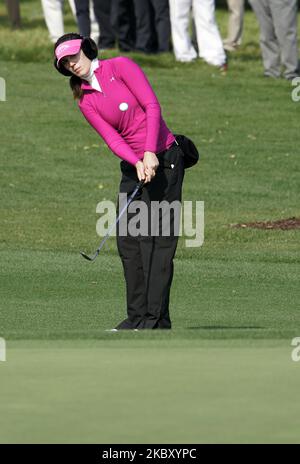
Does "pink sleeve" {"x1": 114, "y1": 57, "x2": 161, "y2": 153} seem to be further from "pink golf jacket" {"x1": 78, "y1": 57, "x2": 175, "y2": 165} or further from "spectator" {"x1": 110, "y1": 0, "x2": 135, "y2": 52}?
"spectator" {"x1": 110, "y1": 0, "x2": 135, "y2": 52}

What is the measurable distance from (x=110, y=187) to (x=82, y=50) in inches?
414

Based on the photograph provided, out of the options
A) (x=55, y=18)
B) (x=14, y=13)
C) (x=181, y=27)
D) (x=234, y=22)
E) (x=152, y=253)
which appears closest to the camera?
(x=152, y=253)

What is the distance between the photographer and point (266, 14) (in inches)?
890

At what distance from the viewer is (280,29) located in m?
22.4

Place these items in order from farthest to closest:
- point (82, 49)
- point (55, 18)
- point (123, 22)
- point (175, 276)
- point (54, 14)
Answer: point (55, 18), point (54, 14), point (123, 22), point (175, 276), point (82, 49)

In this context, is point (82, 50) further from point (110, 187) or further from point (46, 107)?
point (46, 107)

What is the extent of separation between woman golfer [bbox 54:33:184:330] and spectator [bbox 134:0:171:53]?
15.3m

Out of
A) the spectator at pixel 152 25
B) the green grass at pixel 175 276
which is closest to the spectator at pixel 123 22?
the spectator at pixel 152 25

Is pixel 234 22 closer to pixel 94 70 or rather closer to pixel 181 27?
pixel 181 27

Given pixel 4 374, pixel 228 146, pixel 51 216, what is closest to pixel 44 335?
pixel 4 374

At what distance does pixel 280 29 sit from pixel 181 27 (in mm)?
1979

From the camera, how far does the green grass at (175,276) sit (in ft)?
17.9

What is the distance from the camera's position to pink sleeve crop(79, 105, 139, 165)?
873 centimetres

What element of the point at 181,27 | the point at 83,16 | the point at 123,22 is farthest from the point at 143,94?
the point at 123,22
